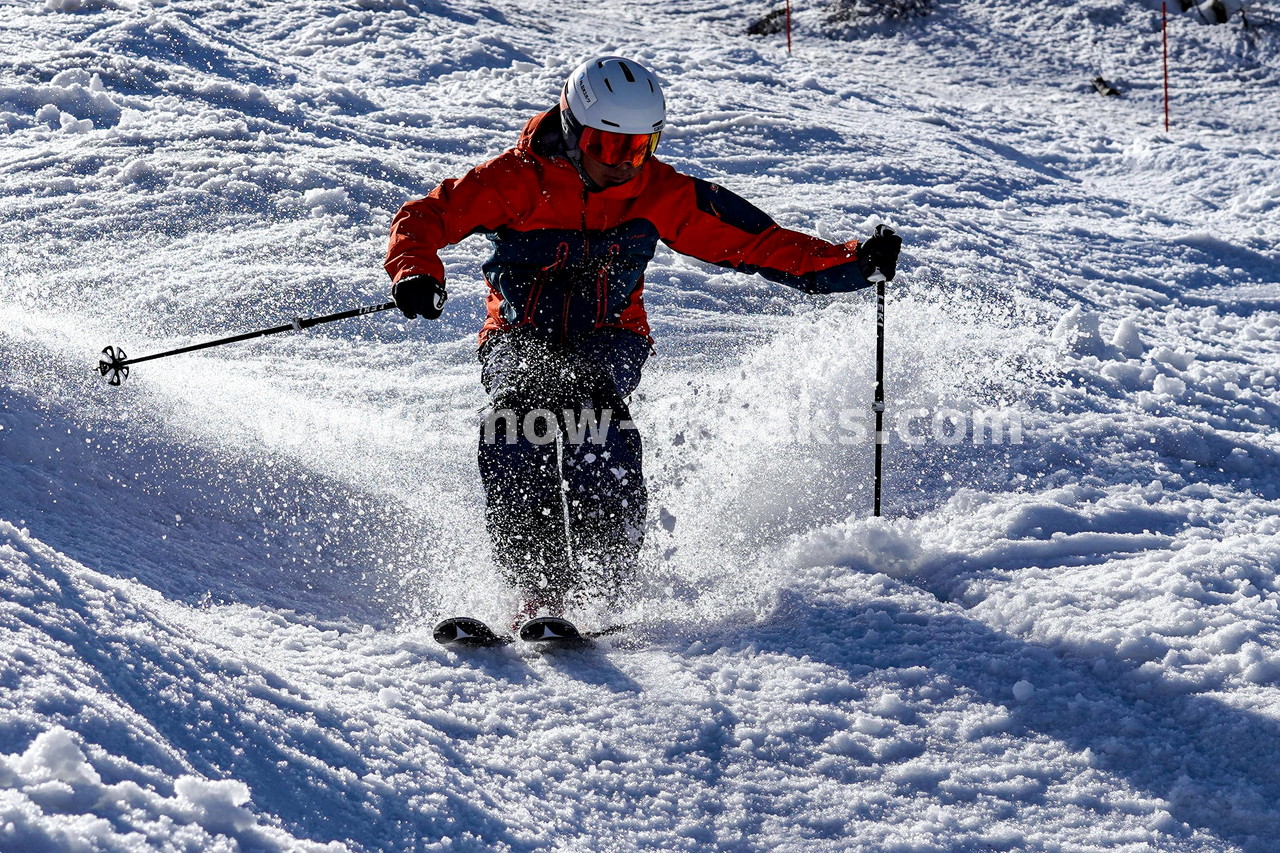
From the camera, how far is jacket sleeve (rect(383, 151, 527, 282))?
12.9 feet

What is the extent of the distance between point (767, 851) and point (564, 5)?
13888 mm

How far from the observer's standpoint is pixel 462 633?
3568 millimetres

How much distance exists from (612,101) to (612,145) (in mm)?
153

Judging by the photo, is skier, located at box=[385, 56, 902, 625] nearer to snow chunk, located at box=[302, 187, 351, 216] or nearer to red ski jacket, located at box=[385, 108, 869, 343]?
red ski jacket, located at box=[385, 108, 869, 343]

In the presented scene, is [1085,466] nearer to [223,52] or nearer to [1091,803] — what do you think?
[1091,803]

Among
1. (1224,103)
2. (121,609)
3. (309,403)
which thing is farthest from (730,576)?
(1224,103)

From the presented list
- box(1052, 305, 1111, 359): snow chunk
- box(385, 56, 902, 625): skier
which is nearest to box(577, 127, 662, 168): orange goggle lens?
box(385, 56, 902, 625): skier

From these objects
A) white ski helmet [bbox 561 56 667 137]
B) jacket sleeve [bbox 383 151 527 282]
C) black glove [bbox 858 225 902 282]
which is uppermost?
white ski helmet [bbox 561 56 667 137]

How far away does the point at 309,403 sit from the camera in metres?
5.71

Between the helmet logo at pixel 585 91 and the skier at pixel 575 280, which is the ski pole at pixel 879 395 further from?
the helmet logo at pixel 585 91

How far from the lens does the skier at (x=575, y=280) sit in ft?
13.2

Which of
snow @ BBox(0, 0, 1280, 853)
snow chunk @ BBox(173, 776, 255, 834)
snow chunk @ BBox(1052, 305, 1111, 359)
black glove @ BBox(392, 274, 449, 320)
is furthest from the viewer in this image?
snow chunk @ BBox(1052, 305, 1111, 359)

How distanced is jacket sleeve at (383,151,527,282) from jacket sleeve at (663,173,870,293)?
2.19ft

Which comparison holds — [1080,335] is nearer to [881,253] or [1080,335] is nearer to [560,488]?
[881,253]
